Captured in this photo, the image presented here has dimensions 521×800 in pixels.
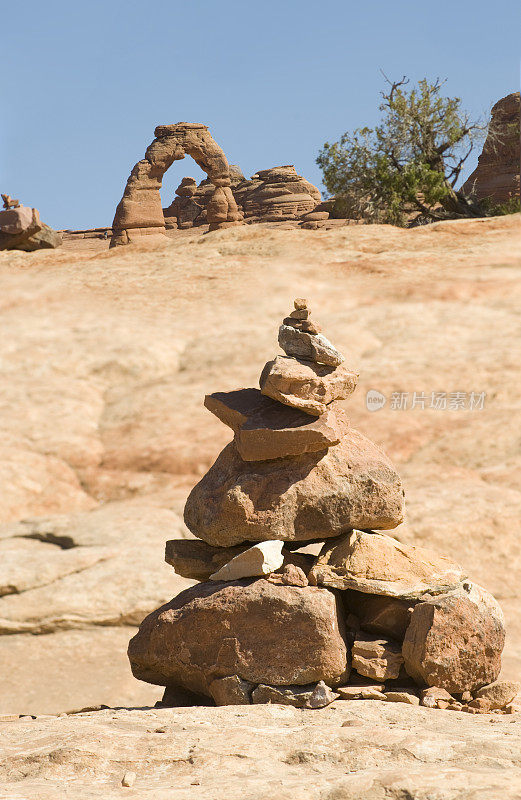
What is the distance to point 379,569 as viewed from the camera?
5961mm

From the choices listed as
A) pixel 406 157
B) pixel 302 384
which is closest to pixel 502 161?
pixel 406 157

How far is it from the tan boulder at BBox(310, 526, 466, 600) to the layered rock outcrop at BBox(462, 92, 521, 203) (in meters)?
43.4

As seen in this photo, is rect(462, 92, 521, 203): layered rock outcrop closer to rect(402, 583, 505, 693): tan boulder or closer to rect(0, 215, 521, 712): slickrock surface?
rect(0, 215, 521, 712): slickrock surface

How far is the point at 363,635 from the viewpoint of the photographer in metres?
5.97

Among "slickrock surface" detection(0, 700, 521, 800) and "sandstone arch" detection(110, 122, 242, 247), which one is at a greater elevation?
"sandstone arch" detection(110, 122, 242, 247)

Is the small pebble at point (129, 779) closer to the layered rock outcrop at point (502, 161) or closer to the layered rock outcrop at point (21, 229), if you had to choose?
the layered rock outcrop at point (21, 229)

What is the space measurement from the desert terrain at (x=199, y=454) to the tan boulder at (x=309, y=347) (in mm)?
2496

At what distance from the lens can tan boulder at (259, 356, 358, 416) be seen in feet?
20.1

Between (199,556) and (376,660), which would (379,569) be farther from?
(199,556)

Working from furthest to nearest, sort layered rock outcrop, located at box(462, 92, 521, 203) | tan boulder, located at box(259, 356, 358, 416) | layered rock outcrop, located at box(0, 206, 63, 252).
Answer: layered rock outcrop, located at box(462, 92, 521, 203)
layered rock outcrop, located at box(0, 206, 63, 252)
tan boulder, located at box(259, 356, 358, 416)

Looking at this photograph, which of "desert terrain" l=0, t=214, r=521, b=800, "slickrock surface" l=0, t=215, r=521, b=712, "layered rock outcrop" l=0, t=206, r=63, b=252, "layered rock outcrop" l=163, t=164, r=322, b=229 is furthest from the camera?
"layered rock outcrop" l=163, t=164, r=322, b=229

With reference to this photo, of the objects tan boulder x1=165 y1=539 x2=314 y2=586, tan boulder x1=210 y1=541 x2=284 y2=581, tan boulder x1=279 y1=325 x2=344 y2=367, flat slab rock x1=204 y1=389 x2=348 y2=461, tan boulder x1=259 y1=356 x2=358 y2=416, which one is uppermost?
tan boulder x1=279 y1=325 x2=344 y2=367

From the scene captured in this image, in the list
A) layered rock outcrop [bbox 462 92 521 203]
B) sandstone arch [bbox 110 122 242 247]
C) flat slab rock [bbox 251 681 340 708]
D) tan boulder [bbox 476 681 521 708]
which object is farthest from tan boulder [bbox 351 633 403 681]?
layered rock outcrop [bbox 462 92 521 203]

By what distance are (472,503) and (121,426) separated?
20.3ft
